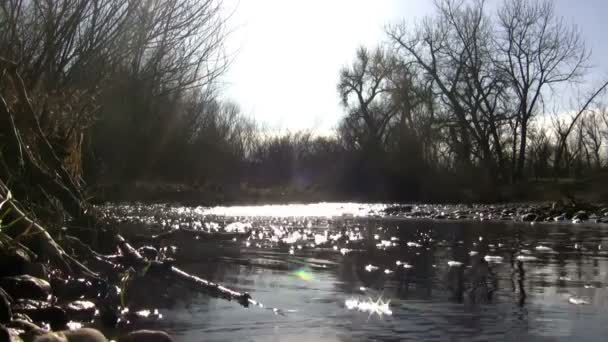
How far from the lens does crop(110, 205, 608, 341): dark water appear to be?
12.4 feet

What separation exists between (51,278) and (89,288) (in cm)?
27

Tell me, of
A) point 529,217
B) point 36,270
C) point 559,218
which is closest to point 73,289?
point 36,270

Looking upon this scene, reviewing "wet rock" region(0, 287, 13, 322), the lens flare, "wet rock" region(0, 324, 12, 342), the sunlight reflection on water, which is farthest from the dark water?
the sunlight reflection on water

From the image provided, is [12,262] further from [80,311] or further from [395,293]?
[395,293]

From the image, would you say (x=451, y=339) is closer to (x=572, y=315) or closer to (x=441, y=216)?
(x=572, y=315)

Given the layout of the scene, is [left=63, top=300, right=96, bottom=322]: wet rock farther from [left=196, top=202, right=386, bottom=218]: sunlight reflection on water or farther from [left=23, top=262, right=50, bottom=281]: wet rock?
[left=196, top=202, right=386, bottom=218]: sunlight reflection on water

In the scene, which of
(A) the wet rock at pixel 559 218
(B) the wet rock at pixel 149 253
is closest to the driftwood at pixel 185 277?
(B) the wet rock at pixel 149 253

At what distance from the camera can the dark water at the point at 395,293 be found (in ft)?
12.4

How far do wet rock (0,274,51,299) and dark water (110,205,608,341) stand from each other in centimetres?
76

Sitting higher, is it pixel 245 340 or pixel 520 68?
pixel 520 68

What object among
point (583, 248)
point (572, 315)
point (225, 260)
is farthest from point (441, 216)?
point (572, 315)

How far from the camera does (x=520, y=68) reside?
3550cm

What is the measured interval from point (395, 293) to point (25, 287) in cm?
262

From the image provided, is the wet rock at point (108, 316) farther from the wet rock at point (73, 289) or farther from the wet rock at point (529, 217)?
the wet rock at point (529, 217)
